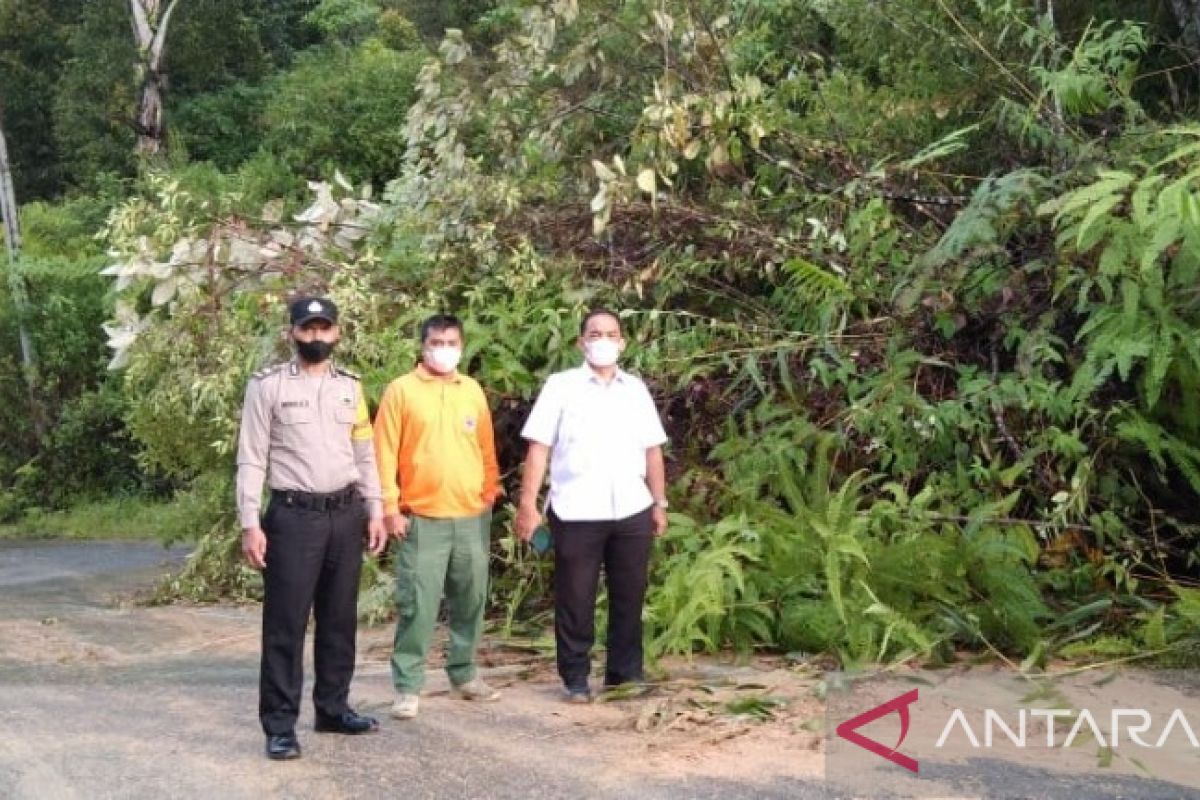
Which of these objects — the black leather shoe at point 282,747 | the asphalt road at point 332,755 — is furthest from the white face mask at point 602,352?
the black leather shoe at point 282,747

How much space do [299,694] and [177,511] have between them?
25.0ft

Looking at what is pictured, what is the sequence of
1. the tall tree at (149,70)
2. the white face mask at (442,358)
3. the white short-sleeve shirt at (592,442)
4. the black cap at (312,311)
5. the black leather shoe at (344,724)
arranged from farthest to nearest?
the tall tree at (149,70), the white short-sleeve shirt at (592,442), the white face mask at (442,358), the black leather shoe at (344,724), the black cap at (312,311)

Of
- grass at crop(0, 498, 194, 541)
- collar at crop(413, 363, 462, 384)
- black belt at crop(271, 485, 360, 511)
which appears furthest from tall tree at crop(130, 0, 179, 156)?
black belt at crop(271, 485, 360, 511)

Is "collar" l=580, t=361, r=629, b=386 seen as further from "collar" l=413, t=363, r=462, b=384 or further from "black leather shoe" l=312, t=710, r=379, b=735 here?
"black leather shoe" l=312, t=710, r=379, b=735

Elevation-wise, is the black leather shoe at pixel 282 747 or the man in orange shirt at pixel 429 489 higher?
the man in orange shirt at pixel 429 489

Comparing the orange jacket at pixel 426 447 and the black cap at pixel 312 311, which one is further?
the orange jacket at pixel 426 447

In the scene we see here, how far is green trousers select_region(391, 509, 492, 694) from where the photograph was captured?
6.92 m

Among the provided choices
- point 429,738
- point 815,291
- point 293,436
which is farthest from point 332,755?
point 815,291

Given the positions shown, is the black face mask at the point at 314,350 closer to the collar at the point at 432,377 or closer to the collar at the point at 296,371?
the collar at the point at 296,371

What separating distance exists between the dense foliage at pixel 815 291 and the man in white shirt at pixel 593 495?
26.5 inches

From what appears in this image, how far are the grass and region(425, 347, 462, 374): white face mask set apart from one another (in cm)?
1573

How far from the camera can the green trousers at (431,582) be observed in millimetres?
6918

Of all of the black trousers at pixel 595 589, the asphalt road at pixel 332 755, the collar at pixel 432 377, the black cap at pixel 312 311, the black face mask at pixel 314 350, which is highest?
the black cap at pixel 312 311

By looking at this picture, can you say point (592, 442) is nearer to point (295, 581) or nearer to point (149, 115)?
point (295, 581)
